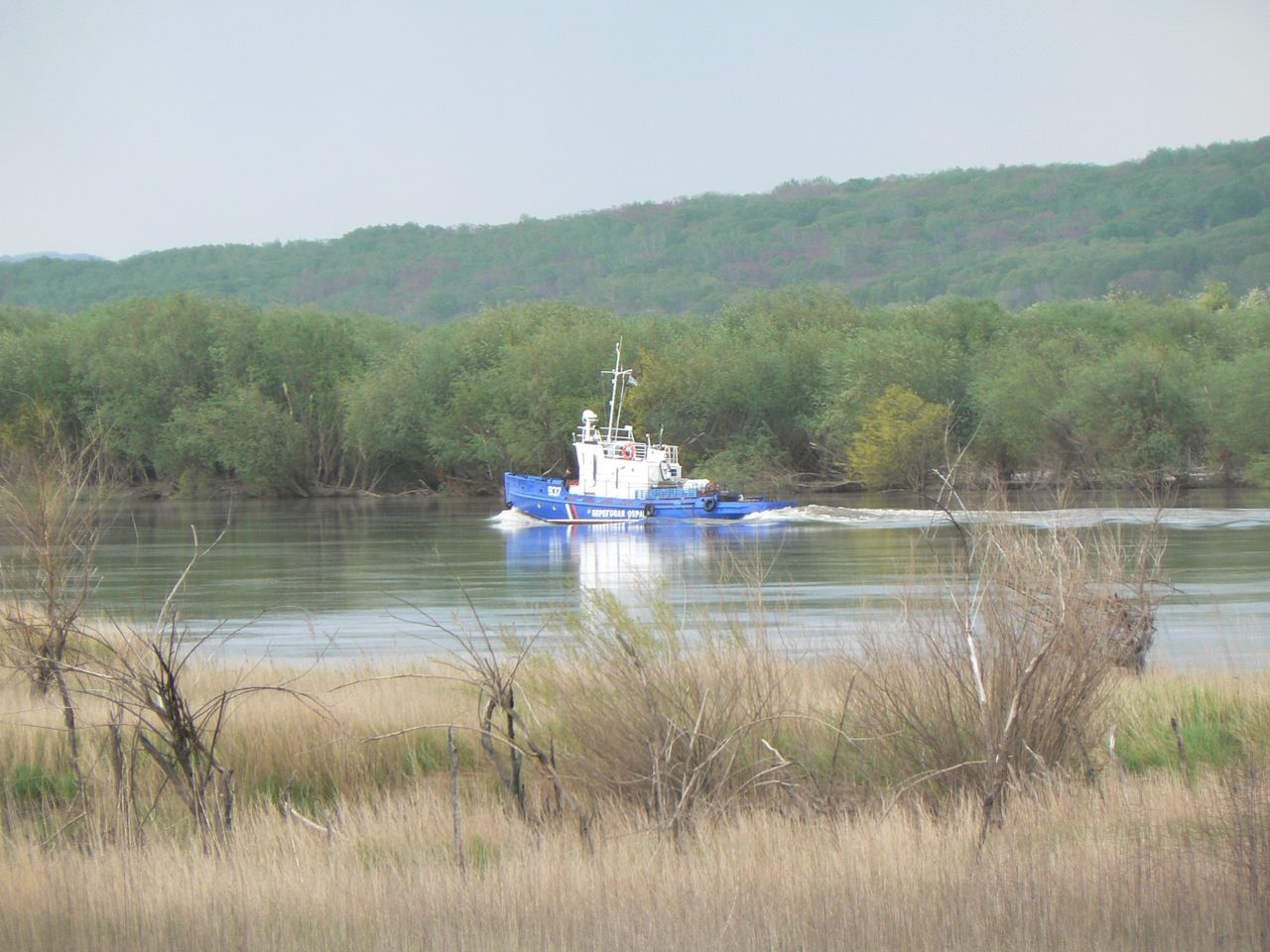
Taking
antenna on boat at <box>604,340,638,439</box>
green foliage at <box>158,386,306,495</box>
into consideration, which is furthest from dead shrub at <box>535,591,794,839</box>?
green foliage at <box>158,386,306,495</box>

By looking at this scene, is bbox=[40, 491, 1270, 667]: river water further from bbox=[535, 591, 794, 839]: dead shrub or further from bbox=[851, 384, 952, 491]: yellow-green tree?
bbox=[851, 384, 952, 491]: yellow-green tree

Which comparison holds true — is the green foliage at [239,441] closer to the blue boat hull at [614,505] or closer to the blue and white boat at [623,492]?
the blue boat hull at [614,505]

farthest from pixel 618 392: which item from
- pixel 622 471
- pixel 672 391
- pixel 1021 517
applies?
pixel 1021 517

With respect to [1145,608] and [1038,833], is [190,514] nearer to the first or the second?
[1145,608]

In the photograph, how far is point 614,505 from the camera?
58312 mm

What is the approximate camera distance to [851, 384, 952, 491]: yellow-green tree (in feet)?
219

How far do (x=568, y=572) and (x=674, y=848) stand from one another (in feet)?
98.3

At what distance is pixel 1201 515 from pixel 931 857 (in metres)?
42.9

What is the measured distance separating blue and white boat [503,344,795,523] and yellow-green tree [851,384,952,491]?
9631 mm

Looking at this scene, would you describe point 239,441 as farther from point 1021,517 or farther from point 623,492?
point 1021,517

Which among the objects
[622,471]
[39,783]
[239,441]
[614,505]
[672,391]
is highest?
[672,391]

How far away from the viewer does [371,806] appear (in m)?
10.7

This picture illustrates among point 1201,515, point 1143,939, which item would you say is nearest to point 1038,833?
point 1143,939

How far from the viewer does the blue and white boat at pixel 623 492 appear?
56750mm
